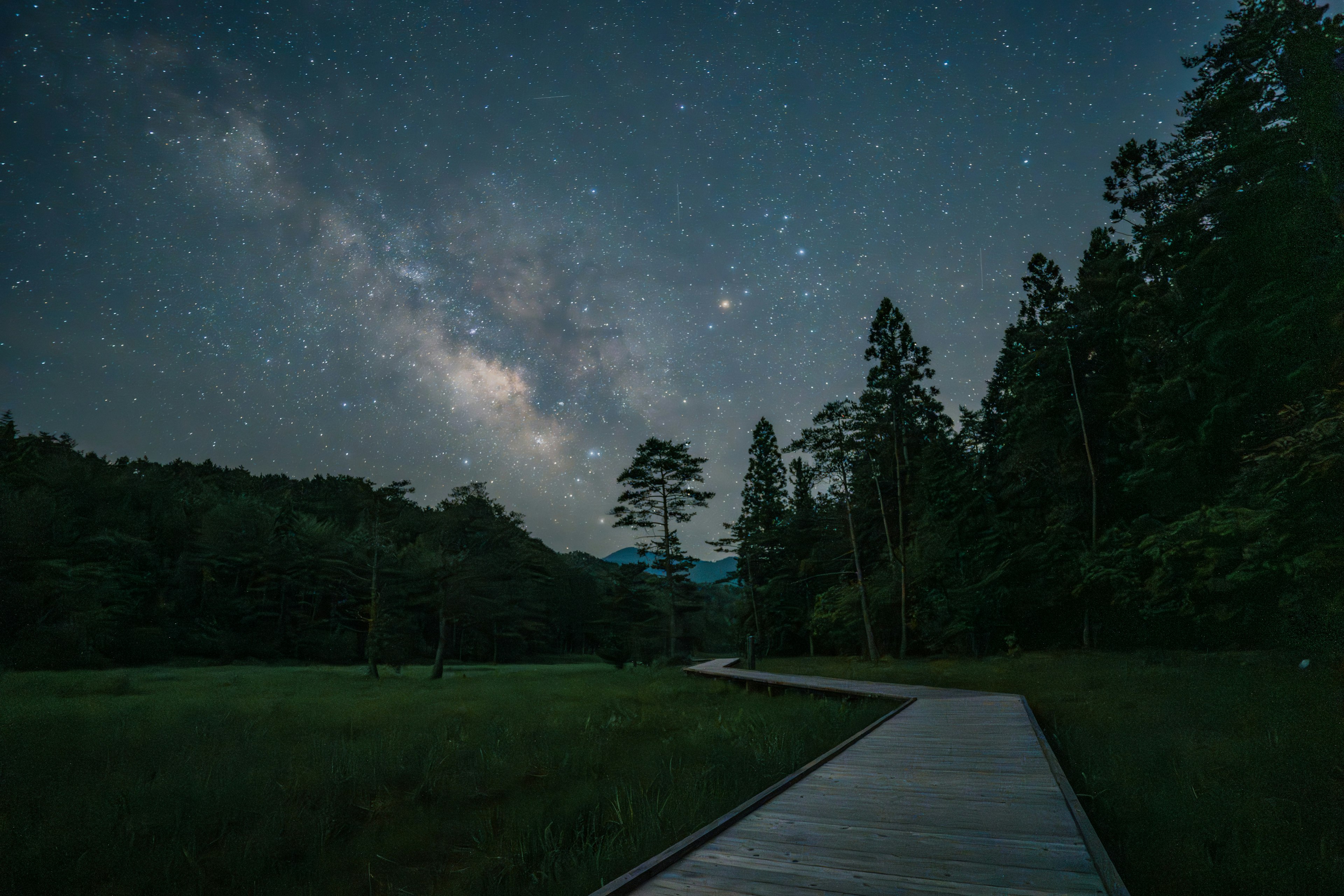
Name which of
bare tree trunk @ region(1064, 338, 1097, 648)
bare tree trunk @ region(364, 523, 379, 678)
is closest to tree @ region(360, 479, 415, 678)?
bare tree trunk @ region(364, 523, 379, 678)

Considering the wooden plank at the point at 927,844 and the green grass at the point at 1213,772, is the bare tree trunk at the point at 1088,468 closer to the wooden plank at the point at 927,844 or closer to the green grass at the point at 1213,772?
the green grass at the point at 1213,772

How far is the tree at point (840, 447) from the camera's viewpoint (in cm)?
2895

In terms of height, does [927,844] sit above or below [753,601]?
below

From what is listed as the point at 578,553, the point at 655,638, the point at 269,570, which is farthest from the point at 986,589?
the point at 578,553

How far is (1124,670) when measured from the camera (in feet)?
50.2

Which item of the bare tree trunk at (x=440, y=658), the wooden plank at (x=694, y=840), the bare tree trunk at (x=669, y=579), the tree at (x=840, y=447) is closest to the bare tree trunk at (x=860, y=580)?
the tree at (x=840, y=447)

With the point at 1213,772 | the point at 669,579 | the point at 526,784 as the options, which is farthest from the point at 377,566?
the point at 1213,772

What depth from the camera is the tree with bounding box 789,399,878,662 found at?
29.0 meters

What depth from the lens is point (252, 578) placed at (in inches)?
1567

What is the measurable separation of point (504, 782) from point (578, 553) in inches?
3123

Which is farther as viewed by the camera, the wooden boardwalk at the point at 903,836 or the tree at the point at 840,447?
the tree at the point at 840,447

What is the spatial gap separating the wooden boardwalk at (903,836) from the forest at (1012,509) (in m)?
7.91

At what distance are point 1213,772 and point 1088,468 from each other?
72.2 feet

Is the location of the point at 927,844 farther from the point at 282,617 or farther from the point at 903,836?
the point at 282,617
